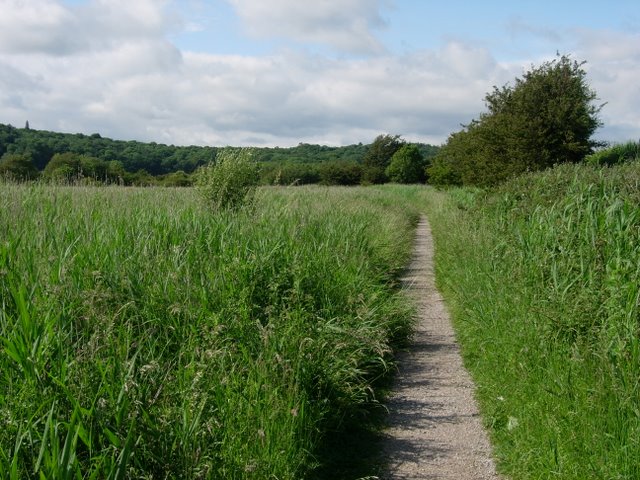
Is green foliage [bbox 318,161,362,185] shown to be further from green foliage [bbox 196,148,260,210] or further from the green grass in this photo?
the green grass

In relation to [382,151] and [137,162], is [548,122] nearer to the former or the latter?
[137,162]

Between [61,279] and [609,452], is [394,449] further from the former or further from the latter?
[61,279]

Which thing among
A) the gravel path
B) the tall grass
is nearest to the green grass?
the gravel path

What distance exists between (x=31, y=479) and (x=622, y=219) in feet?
18.3

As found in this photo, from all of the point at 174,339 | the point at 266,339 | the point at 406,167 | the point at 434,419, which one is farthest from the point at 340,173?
the point at 266,339

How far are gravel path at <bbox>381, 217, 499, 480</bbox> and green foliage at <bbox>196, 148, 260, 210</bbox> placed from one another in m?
4.74

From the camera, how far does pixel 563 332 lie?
18.4ft

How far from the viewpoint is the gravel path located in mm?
4559

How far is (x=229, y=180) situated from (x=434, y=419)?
23.7 feet

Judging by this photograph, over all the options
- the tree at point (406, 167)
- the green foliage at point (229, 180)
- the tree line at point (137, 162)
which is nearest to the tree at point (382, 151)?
the tree line at point (137, 162)

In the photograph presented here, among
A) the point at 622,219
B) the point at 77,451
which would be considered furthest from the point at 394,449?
the point at 622,219

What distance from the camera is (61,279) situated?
469 cm

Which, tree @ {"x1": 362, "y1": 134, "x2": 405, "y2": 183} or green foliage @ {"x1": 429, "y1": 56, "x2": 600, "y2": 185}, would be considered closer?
green foliage @ {"x1": 429, "y1": 56, "x2": 600, "y2": 185}

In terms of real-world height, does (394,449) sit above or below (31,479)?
below
